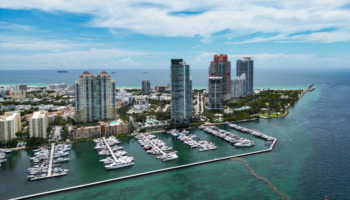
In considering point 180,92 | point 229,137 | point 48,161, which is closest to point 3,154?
point 48,161

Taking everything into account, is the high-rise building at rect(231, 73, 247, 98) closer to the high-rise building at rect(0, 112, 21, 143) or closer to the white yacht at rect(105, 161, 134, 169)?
the white yacht at rect(105, 161, 134, 169)

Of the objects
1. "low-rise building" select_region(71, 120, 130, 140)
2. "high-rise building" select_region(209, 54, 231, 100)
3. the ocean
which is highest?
"high-rise building" select_region(209, 54, 231, 100)

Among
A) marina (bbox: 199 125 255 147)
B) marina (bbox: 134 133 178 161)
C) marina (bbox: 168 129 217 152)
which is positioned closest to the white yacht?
marina (bbox: 134 133 178 161)

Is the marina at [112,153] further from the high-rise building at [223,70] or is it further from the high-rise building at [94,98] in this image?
the high-rise building at [223,70]

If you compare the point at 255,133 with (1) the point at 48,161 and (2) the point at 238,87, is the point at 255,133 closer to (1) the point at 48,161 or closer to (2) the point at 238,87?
(1) the point at 48,161

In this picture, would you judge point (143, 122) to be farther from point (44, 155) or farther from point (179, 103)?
point (44, 155)

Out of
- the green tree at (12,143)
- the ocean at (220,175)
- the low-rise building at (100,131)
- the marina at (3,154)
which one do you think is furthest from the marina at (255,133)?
the green tree at (12,143)

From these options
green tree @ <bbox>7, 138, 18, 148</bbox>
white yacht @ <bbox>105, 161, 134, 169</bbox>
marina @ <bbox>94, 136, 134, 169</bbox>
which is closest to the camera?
white yacht @ <bbox>105, 161, 134, 169</bbox>
